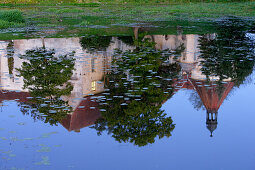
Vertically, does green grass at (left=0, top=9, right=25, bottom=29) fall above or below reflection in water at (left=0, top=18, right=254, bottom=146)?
above

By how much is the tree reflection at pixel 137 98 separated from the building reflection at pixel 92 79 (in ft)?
0.96

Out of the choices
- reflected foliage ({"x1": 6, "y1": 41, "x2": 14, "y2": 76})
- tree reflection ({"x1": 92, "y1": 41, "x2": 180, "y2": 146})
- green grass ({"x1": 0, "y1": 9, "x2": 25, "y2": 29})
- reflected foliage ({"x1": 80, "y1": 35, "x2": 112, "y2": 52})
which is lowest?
tree reflection ({"x1": 92, "y1": 41, "x2": 180, "y2": 146})

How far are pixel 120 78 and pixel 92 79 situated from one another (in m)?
0.97

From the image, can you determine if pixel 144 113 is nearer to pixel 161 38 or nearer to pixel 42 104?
pixel 42 104

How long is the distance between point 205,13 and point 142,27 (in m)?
11.6

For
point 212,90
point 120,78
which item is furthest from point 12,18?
point 212,90

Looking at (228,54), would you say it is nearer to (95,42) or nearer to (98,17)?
(95,42)

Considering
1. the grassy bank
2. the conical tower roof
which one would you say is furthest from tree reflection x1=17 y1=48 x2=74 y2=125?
the grassy bank

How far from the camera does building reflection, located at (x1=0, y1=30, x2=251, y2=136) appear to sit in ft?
32.1

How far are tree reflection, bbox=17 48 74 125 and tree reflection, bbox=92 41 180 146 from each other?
41.1 inches

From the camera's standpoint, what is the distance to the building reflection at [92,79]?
9.77 meters

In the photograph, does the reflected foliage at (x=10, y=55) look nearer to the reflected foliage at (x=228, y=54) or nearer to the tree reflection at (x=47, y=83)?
the tree reflection at (x=47, y=83)

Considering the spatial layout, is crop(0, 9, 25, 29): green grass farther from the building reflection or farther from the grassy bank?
the building reflection

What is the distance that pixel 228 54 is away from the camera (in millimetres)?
16312
